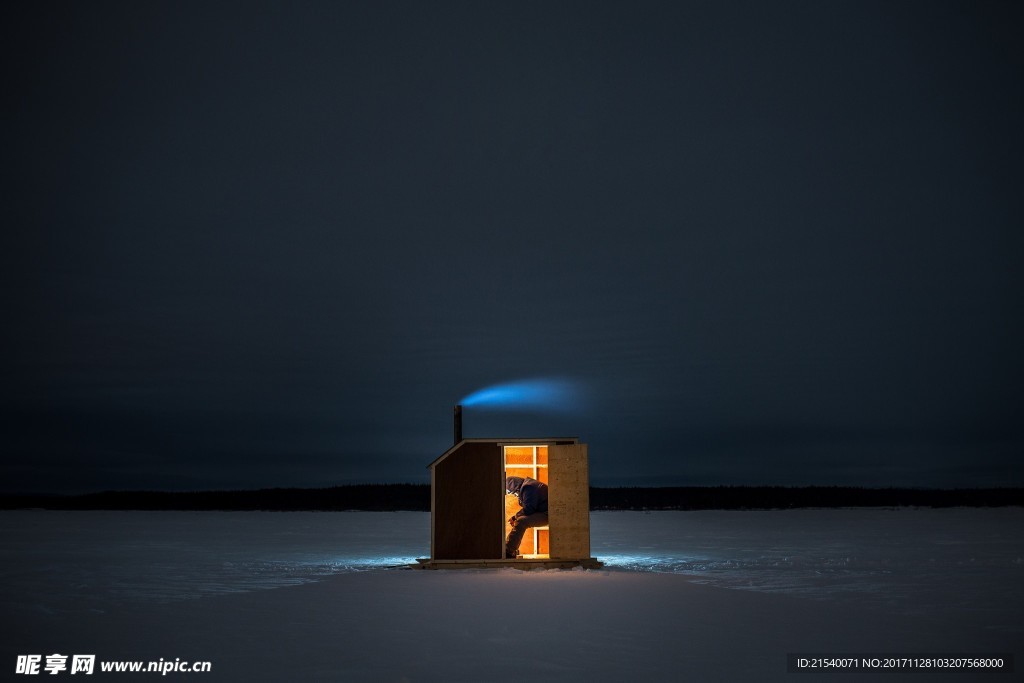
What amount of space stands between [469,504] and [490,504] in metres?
0.47

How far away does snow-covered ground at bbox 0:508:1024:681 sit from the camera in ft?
36.4

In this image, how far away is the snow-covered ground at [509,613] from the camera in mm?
11102

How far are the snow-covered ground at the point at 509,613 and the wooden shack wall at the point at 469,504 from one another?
104cm

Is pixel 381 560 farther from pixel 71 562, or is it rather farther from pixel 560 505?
pixel 71 562

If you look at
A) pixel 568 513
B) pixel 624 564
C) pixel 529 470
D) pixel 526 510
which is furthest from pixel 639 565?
pixel 529 470

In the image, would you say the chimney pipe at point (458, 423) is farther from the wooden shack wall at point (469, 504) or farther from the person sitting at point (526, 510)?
the person sitting at point (526, 510)

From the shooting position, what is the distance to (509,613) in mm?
14844

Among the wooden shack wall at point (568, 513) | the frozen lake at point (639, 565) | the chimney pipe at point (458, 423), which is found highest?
the chimney pipe at point (458, 423)

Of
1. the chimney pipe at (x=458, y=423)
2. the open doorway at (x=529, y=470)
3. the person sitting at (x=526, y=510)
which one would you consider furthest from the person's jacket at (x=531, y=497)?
the chimney pipe at (x=458, y=423)

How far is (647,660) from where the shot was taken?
11055 mm

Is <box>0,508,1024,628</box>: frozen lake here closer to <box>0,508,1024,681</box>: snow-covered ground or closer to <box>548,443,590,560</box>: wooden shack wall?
<box>0,508,1024,681</box>: snow-covered ground

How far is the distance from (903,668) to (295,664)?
6.38 meters

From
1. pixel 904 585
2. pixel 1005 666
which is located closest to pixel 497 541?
pixel 904 585

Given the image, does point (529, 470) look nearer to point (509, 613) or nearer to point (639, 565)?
point (639, 565)
